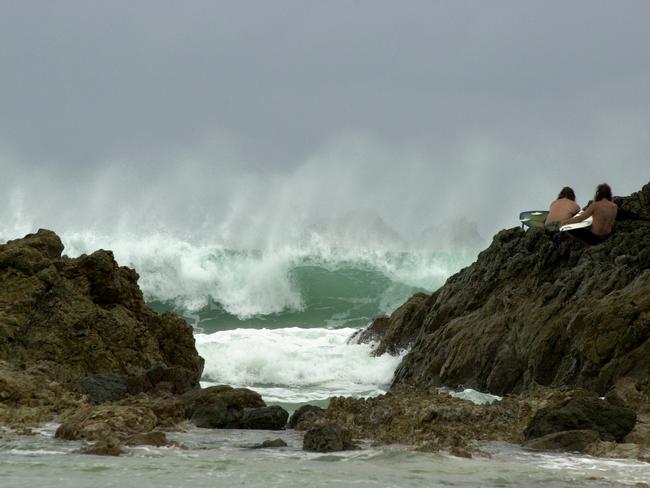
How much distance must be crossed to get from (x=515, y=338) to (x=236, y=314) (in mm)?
22442

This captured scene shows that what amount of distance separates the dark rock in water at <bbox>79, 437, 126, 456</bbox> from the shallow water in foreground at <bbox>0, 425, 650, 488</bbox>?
11cm

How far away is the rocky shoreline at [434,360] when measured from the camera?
8.90 meters

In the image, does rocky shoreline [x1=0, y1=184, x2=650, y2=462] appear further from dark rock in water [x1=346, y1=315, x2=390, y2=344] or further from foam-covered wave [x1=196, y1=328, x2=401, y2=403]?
dark rock in water [x1=346, y1=315, x2=390, y2=344]

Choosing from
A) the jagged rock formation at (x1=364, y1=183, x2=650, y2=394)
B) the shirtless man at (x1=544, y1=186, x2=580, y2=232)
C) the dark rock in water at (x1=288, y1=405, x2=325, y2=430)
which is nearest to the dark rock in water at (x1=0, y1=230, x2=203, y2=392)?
the dark rock in water at (x1=288, y1=405, x2=325, y2=430)

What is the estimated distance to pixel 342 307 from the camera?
1393 inches

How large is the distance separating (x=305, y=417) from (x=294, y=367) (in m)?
9.79

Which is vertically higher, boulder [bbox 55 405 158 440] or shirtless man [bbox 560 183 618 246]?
shirtless man [bbox 560 183 618 246]

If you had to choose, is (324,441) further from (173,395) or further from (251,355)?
(251,355)

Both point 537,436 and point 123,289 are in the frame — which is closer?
point 537,436

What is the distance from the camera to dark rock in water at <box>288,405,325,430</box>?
10547 millimetres

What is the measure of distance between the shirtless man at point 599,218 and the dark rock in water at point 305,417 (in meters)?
6.23

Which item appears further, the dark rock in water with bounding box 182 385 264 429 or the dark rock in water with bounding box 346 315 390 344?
the dark rock in water with bounding box 346 315 390 344

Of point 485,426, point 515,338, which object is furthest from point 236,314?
point 485,426

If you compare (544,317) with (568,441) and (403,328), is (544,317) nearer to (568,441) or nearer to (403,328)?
(568,441)
